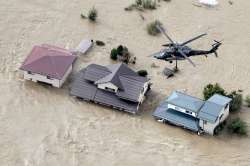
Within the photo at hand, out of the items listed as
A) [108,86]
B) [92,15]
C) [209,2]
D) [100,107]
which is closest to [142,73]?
[108,86]

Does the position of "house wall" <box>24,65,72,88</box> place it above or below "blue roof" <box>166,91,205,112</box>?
below

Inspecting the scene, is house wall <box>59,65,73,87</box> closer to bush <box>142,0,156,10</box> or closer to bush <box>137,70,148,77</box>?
bush <box>137,70,148,77</box>

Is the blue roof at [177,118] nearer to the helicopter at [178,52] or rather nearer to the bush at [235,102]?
the bush at [235,102]

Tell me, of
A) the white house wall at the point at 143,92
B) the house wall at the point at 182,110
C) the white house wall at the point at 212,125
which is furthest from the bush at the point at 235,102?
the white house wall at the point at 143,92

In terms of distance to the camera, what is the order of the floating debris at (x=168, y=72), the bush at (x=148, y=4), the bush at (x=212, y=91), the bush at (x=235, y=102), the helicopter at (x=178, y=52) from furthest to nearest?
the bush at (x=148, y=4) < the floating debris at (x=168, y=72) < the helicopter at (x=178, y=52) < the bush at (x=212, y=91) < the bush at (x=235, y=102)

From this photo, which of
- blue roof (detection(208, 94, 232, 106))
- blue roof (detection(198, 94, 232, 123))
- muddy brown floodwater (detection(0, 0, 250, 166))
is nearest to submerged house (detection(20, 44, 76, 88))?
muddy brown floodwater (detection(0, 0, 250, 166))

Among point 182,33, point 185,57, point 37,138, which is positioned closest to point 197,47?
point 182,33
